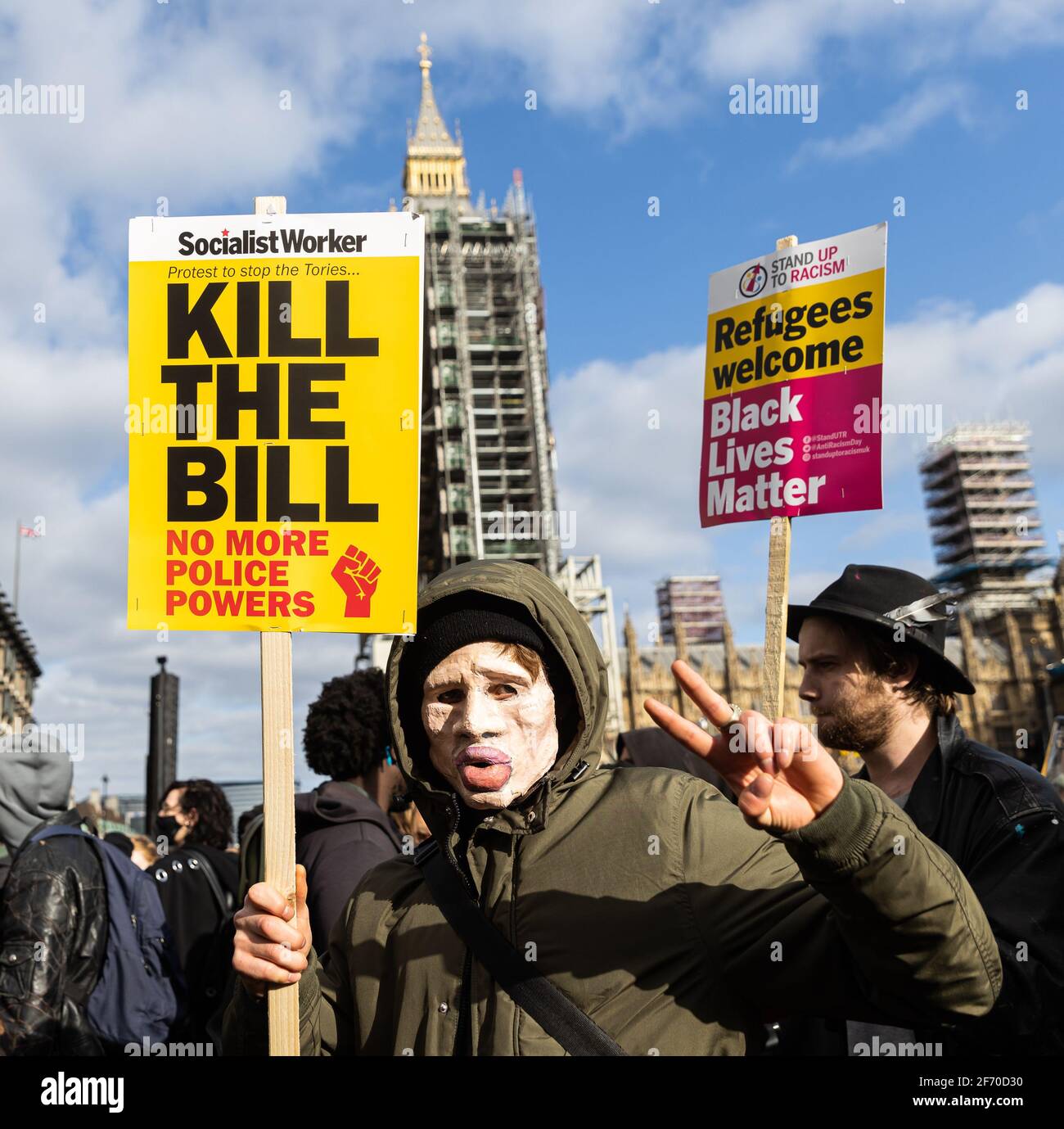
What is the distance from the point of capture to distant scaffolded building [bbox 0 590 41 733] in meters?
64.3

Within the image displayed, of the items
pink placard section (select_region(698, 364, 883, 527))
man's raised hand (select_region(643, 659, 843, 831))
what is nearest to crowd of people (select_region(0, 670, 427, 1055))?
man's raised hand (select_region(643, 659, 843, 831))

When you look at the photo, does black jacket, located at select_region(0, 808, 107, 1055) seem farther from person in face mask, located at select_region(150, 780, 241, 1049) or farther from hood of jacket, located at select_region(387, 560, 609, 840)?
hood of jacket, located at select_region(387, 560, 609, 840)

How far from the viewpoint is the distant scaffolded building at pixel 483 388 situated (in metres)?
73.5

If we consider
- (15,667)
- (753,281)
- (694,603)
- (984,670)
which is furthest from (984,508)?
(753,281)

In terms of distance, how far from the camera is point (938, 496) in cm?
11750

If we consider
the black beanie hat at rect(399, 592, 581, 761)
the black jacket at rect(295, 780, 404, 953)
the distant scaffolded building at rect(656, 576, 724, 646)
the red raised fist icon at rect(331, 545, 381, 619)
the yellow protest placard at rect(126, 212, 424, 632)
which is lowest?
the black jacket at rect(295, 780, 404, 953)

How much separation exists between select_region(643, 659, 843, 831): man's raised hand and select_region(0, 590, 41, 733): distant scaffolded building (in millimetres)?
63191

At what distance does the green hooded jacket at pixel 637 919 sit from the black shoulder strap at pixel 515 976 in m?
0.03

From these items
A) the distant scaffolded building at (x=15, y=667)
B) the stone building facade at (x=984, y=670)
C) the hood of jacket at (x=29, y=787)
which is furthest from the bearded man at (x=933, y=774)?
the stone building facade at (x=984, y=670)

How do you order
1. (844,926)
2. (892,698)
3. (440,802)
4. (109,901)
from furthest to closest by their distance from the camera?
1. (109,901)
2. (892,698)
3. (440,802)
4. (844,926)

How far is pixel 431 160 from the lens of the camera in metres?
100
